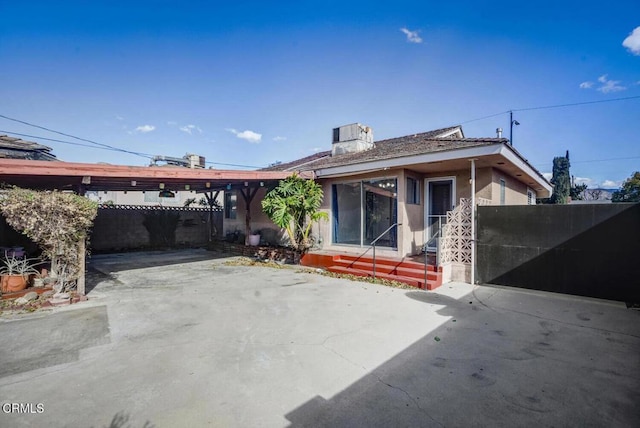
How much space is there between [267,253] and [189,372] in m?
7.91

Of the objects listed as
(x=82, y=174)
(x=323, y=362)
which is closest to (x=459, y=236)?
(x=323, y=362)

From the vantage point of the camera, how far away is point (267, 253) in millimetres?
10852

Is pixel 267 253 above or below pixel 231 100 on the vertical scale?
below

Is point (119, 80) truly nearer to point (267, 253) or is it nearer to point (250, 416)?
point (267, 253)

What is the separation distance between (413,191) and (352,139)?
4907 mm

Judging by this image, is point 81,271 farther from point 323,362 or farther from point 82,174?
point 323,362

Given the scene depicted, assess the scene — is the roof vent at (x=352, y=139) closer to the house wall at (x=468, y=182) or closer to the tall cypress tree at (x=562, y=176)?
the house wall at (x=468, y=182)

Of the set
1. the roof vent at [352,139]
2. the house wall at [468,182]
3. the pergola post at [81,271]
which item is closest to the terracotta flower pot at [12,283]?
the pergola post at [81,271]

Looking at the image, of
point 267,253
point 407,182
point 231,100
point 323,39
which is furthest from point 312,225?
point 231,100

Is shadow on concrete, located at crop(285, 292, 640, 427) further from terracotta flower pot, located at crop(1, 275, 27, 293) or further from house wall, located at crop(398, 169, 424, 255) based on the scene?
terracotta flower pot, located at crop(1, 275, 27, 293)

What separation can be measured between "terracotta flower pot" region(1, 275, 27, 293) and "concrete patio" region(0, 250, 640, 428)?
127 cm

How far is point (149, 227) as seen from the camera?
1462 centimetres

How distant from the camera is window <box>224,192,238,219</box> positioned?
47.8ft

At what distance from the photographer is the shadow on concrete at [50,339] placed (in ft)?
10.6
